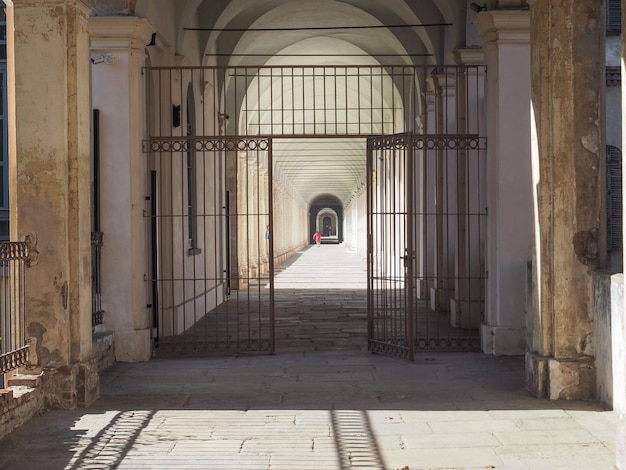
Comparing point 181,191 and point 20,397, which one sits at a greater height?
point 181,191

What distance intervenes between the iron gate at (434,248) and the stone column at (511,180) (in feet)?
1.62

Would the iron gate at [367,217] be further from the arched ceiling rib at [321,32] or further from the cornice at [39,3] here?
the cornice at [39,3]

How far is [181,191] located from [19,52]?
19.9 ft

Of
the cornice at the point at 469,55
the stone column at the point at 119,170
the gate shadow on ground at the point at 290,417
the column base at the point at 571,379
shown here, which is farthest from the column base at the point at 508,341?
the cornice at the point at 469,55

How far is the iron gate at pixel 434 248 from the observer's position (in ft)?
35.0

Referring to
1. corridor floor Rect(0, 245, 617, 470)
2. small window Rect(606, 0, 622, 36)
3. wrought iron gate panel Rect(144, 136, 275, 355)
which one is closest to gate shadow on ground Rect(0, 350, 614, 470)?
corridor floor Rect(0, 245, 617, 470)

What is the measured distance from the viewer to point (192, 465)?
5777 millimetres

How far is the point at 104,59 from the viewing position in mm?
10469

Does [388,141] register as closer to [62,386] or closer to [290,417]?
[290,417]

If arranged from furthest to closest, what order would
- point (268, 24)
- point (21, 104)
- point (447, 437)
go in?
point (268, 24)
point (21, 104)
point (447, 437)

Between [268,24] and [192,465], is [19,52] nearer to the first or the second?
[192,465]

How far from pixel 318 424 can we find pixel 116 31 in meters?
5.84

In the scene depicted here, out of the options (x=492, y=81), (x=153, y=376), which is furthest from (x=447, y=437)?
(x=492, y=81)

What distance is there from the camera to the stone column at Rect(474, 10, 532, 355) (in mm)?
10719
